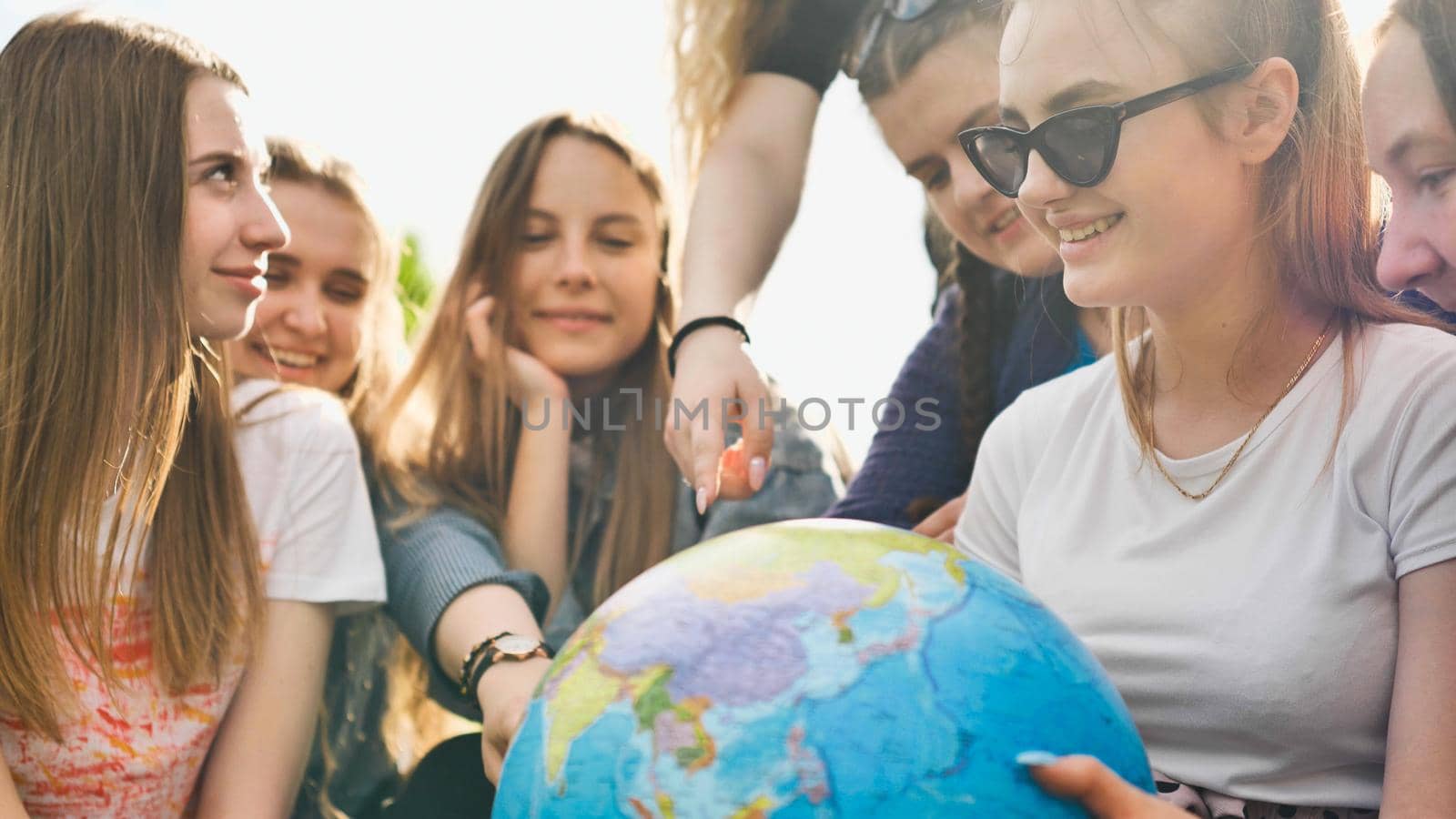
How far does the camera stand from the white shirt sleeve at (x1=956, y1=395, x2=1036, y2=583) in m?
2.52

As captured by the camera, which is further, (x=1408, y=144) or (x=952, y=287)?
(x=952, y=287)

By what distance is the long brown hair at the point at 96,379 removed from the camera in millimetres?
2537

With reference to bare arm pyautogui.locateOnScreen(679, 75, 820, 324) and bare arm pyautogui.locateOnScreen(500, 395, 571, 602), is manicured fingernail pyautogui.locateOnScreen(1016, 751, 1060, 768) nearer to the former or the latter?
bare arm pyautogui.locateOnScreen(679, 75, 820, 324)

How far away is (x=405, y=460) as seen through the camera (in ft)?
12.6

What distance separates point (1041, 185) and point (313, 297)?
8.23 ft

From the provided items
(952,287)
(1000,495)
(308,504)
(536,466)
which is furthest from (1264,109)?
(536,466)

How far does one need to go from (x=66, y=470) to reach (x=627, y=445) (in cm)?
182

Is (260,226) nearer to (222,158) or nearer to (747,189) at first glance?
Answer: (222,158)

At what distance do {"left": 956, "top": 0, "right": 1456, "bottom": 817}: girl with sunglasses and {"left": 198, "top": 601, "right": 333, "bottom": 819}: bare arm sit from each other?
1686 millimetres

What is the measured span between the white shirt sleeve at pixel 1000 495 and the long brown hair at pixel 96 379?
1.59 metres

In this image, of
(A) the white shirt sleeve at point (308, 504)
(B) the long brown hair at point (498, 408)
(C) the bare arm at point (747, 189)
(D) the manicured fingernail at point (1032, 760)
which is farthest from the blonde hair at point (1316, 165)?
(B) the long brown hair at point (498, 408)

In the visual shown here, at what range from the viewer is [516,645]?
9.86 feet

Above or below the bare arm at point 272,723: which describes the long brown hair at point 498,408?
above

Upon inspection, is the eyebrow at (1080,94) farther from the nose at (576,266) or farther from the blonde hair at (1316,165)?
the nose at (576,266)
